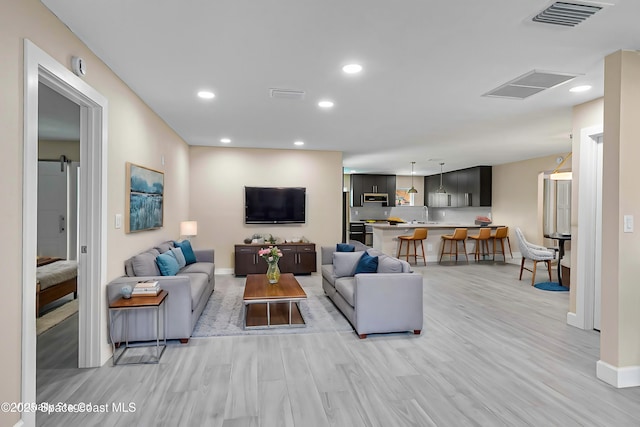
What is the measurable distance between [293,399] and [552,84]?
3607 mm

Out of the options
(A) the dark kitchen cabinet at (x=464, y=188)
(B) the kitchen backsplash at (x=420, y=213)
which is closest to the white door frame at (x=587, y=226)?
(A) the dark kitchen cabinet at (x=464, y=188)

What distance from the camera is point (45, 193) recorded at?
19.9 feet

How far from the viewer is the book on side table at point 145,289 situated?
10.3 feet

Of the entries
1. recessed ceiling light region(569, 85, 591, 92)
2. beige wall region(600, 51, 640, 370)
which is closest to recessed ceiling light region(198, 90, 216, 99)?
beige wall region(600, 51, 640, 370)

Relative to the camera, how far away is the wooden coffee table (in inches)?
151

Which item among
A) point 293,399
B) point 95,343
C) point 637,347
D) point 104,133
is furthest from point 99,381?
point 637,347

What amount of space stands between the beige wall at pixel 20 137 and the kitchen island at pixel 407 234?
18.5 ft

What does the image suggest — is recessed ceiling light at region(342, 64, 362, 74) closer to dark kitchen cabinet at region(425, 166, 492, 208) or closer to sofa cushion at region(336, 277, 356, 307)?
sofa cushion at region(336, 277, 356, 307)

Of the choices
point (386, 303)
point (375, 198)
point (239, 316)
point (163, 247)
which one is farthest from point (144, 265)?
point (375, 198)

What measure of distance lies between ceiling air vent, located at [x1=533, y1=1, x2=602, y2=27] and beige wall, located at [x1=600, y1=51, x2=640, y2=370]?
2.59ft

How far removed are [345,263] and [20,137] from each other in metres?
3.53

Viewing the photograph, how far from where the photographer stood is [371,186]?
11.5m

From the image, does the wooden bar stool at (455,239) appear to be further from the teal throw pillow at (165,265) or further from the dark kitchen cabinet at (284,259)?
the teal throw pillow at (165,265)

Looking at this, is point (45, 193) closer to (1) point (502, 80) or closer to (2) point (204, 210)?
(2) point (204, 210)
